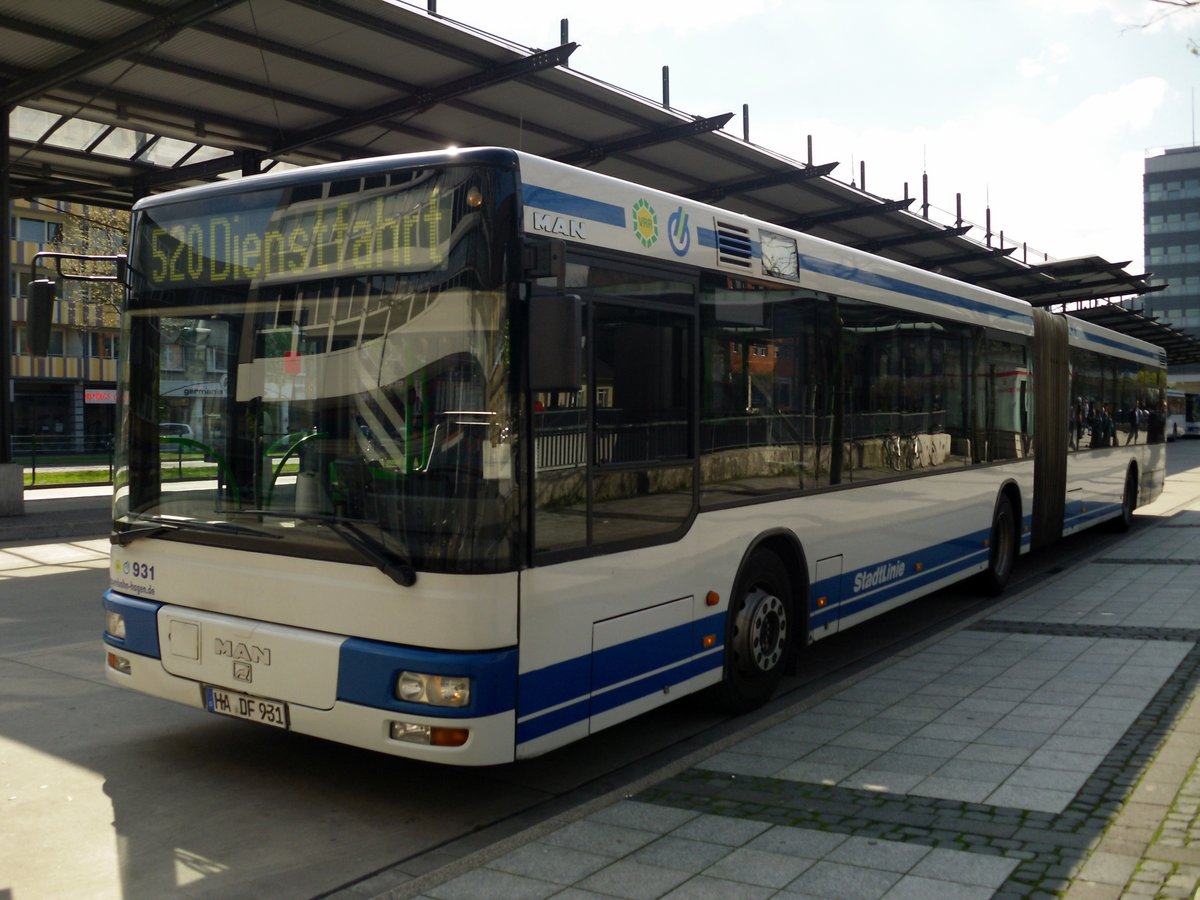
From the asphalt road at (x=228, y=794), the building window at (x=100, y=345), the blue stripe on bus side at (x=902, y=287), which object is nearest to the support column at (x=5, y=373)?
the asphalt road at (x=228, y=794)

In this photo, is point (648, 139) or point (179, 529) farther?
point (648, 139)

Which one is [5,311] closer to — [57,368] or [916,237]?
[916,237]

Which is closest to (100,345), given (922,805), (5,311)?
(5,311)

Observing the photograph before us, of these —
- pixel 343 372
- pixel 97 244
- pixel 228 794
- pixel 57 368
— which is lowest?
pixel 228 794

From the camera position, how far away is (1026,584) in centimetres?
1243

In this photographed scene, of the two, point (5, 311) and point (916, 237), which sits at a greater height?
point (916, 237)

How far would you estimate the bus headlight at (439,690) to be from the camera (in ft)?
15.4

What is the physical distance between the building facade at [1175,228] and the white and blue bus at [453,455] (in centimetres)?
13102

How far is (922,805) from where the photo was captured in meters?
5.17

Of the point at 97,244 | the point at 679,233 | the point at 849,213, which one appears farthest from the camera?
the point at 97,244

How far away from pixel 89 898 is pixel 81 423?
186 feet

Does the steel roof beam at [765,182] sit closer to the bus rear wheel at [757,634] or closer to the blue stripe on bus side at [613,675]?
the bus rear wheel at [757,634]

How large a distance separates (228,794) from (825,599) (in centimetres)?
395

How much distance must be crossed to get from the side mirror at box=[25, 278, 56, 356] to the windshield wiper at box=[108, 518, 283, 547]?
1.05m
